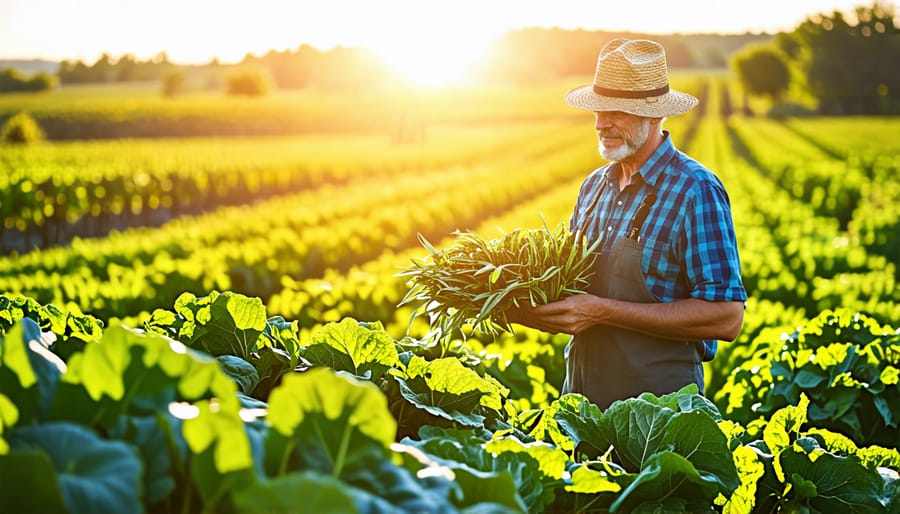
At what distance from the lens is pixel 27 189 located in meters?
18.0

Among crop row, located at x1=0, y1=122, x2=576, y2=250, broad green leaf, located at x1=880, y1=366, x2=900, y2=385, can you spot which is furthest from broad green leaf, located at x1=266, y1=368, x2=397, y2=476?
crop row, located at x1=0, y1=122, x2=576, y2=250

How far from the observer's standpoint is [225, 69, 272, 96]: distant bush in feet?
363

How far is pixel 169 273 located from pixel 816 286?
601 centimetres

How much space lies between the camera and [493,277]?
2.71 metres

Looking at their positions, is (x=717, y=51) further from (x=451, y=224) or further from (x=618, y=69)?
(x=618, y=69)

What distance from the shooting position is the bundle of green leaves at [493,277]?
2795 millimetres

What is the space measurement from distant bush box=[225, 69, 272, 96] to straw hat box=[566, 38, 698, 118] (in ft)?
368

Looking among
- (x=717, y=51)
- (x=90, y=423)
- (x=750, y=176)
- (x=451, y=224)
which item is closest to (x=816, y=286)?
(x=90, y=423)

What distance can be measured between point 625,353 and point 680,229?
0.54m

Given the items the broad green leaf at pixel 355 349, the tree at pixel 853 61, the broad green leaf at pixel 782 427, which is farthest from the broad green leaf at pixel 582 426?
the tree at pixel 853 61

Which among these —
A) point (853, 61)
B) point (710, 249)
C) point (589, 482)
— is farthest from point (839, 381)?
point (853, 61)

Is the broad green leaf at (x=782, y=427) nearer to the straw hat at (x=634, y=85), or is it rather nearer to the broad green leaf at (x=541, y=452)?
the broad green leaf at (x=541, y=452)

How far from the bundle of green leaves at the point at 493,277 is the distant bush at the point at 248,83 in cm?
11267

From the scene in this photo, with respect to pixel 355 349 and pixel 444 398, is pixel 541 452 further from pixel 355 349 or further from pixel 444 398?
pixel 355 349
